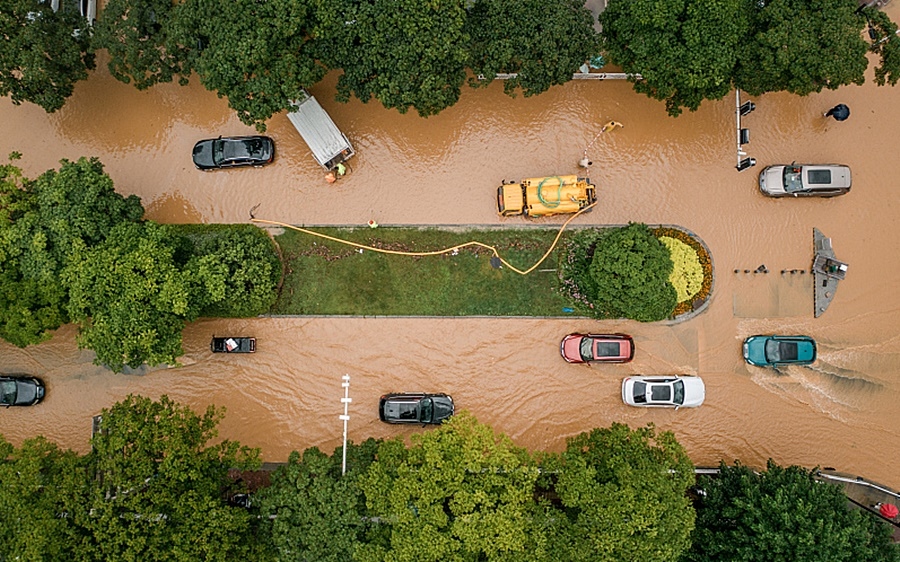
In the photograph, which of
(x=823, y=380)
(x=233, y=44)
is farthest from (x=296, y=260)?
(x=823, y=380)

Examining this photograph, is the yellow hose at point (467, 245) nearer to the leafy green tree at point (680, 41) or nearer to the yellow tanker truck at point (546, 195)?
the yellow tanker truck at point (546, 195)

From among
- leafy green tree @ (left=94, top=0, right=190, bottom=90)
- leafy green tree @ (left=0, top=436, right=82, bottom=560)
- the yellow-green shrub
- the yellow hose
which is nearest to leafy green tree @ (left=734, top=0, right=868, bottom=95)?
the yellow-green shrub

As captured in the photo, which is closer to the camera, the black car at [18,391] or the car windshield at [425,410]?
the car windshield at [425,410]

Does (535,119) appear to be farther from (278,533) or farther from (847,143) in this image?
(278,533)

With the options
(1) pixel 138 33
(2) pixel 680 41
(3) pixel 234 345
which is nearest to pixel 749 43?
(2) pixel 680 41

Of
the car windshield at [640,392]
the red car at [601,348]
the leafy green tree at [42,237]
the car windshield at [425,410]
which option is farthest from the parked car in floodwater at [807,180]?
the leafy green tree at [42,237]

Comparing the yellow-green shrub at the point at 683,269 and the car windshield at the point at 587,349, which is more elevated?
the yellow-green shrub at the point at 683,269
